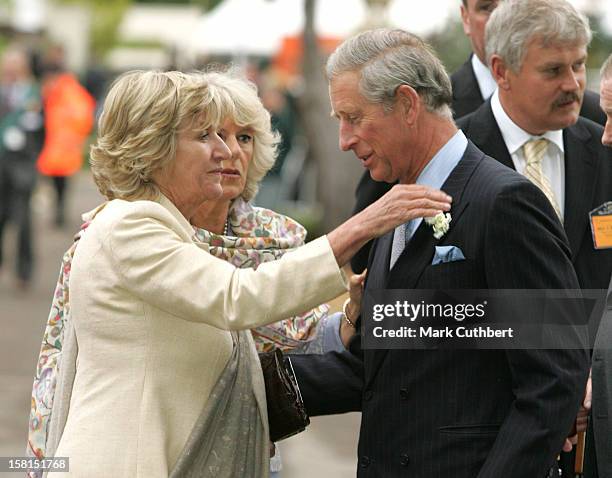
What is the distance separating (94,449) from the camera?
126 inches

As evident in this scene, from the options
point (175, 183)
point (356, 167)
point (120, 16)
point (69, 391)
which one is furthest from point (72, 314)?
point (120, 16)

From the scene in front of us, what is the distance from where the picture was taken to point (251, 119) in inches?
170

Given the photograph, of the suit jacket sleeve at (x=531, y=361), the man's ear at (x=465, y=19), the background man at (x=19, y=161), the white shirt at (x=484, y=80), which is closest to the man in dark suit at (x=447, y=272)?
the suit jacket sleeve at (x=531, y=361)

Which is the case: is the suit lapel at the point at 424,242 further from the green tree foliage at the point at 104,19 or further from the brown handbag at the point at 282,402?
the green tree foliage at the point at 104,19

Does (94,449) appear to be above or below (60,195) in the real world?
above

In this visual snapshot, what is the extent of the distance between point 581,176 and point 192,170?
1.44 m

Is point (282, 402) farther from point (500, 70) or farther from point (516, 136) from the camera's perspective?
point (500, 70)

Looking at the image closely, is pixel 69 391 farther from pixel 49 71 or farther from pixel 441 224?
pixel 49 71

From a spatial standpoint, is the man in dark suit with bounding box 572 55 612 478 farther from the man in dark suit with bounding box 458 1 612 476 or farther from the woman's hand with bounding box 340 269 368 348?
the woman's hand with bounding box 340 269 368 348

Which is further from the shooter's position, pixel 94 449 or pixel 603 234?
pixel 603 234

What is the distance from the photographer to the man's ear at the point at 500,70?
13.7ft

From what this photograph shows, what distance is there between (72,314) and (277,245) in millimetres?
906

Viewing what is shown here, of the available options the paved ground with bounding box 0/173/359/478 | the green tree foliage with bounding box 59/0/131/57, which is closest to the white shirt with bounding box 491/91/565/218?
the paved ground with bounding box 0/173/359/478

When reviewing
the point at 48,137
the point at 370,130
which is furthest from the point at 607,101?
the point at 48,137
